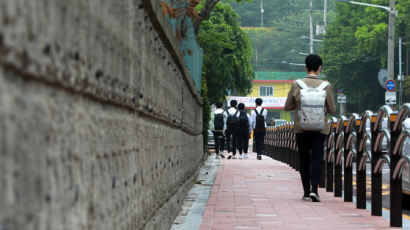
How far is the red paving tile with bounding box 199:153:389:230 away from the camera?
22.6ft

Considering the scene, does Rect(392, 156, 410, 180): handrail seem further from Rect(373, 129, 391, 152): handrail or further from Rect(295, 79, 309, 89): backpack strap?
Rect(295, 79, 309, 89): backpack strap

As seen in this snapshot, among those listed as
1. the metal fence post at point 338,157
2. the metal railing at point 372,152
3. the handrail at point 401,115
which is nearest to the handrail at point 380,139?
the metal railing at point 372,152

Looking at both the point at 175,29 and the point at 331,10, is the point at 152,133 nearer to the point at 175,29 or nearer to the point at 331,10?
the point at 175,29

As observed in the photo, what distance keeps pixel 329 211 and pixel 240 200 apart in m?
1.50

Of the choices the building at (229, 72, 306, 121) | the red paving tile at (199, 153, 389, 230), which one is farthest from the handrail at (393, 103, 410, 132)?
the building at (229, 72, 306, 121)

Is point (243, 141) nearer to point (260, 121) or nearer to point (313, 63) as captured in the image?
point (260, 121)

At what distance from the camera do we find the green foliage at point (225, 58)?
77.1 ft

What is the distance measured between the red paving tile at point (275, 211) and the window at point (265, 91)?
86.3m

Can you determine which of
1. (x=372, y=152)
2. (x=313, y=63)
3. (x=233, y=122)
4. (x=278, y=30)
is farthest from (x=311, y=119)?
(x=278, y=30)

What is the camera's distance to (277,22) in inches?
4865

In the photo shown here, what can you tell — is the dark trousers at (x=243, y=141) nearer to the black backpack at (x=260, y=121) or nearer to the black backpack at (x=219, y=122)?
the black backpack at (x=260, y=121)

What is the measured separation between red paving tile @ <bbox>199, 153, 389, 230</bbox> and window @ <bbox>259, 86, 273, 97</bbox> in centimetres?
8633

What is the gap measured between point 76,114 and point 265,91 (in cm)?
9687

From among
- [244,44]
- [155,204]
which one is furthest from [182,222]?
[244,44]
